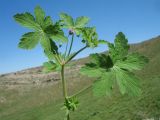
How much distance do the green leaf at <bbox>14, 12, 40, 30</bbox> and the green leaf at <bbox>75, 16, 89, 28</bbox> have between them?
20 cm

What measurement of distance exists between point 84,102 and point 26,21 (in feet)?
110

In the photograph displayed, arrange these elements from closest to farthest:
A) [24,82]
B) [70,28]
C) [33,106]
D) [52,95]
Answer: [70,28] < [33,106] < [52,95] < [24,82]

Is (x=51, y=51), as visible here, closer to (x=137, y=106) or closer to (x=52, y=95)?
(x=137, y=106)

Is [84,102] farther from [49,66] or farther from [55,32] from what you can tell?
[55,32]

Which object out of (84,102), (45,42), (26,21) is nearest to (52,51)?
(45,42)

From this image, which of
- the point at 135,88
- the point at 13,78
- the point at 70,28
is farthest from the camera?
the point at 13,78

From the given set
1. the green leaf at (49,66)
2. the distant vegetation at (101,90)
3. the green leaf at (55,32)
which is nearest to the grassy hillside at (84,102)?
the distant vegetation at (101,90)

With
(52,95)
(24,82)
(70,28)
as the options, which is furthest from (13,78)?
(70,28)

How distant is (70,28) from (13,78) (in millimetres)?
75957

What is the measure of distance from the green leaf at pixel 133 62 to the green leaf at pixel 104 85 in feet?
0.25

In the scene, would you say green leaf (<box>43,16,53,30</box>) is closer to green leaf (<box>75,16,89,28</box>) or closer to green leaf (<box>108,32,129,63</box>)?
green leaf (<box>75,16,89,28</box>)

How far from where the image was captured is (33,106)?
48500 millimetres

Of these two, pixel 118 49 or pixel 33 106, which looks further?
pixel 33 106

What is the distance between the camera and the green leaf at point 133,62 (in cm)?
136
